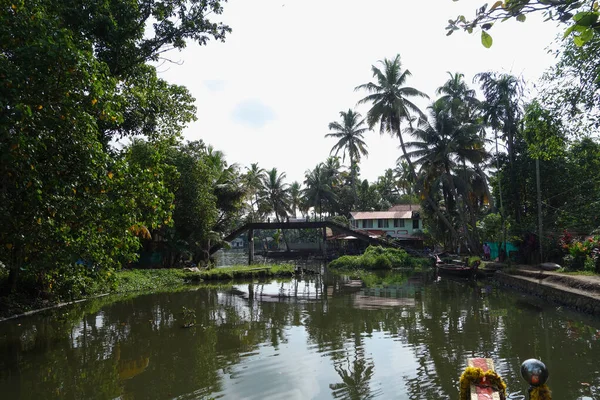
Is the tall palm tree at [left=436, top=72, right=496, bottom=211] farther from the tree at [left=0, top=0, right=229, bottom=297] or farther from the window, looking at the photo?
the tree at [left=0, top=0, right=229, bottom=297]

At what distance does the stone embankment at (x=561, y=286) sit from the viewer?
1335 centimetres

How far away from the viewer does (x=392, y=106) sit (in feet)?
102

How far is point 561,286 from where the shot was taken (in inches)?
621

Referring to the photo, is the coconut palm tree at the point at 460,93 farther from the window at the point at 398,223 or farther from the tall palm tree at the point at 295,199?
the tall palm tree at the point at 295,199

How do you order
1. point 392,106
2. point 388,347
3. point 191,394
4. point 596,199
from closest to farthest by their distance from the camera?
point 191,394 → point 388,347 → point 596,199 → point 392,106

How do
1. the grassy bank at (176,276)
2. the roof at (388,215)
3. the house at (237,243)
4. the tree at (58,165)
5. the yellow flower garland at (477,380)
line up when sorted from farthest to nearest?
1. the house at (237,243)
2. the roof at (388,215)
3. the grassy bank at (176,276)
4. the tree at (58,165)
5. the yellow flower garland at (477,380)

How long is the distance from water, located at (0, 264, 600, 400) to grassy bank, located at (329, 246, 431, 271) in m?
15.2

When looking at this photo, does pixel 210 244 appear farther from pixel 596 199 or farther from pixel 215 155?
pixel 596 199

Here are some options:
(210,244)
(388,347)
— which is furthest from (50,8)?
(210,244)

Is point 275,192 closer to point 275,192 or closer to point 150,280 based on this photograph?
point 275,192

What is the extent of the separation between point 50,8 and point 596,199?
81.8 ft

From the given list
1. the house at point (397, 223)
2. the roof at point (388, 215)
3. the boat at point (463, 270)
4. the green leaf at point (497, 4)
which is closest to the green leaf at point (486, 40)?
the green leaf at point (497, 4)

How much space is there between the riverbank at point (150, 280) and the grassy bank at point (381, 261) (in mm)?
5866

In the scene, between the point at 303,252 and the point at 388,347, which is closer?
the point at 388,347
